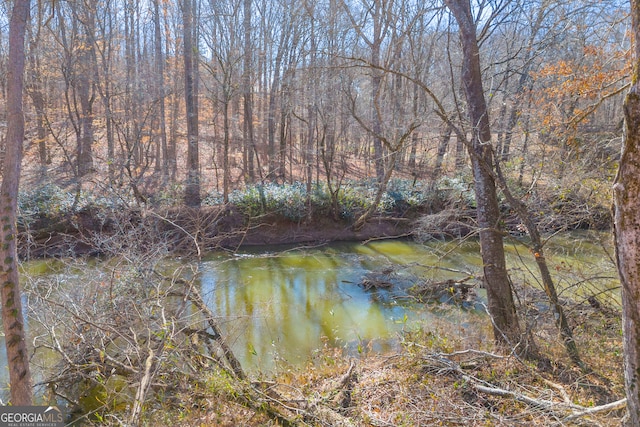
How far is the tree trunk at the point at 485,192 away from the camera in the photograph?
16.2 feet

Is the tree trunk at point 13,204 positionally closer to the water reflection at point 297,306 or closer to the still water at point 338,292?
the still water at point 338,292

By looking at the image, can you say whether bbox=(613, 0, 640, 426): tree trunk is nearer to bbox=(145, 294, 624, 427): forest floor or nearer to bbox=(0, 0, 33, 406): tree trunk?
bbox=(145, 294, 624, 427): forest floor

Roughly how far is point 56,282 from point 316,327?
15.4 ft

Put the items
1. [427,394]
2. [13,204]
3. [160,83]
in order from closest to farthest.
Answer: [13,204]
[427,394]
[160,83]

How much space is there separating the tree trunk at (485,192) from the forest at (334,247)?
32 mm

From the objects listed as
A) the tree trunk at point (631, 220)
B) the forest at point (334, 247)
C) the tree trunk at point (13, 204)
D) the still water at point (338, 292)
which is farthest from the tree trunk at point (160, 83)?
the tree trunk at point (631, 220)

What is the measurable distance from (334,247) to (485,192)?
9.22 metres

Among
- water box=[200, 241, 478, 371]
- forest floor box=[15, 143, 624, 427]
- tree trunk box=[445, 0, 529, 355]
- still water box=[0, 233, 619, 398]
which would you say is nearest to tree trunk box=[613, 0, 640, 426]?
forest floor box=[15, 143, 624, 427]

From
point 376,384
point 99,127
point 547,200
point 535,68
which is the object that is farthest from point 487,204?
point 99,127

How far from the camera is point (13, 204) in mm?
3025

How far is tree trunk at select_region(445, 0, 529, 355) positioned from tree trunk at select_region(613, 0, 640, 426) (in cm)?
268

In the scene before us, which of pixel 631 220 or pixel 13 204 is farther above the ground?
pixel 13 204

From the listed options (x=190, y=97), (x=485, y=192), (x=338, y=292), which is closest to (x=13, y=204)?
(x=485, y=192)

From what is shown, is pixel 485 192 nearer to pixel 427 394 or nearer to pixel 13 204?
pixel 427 394
